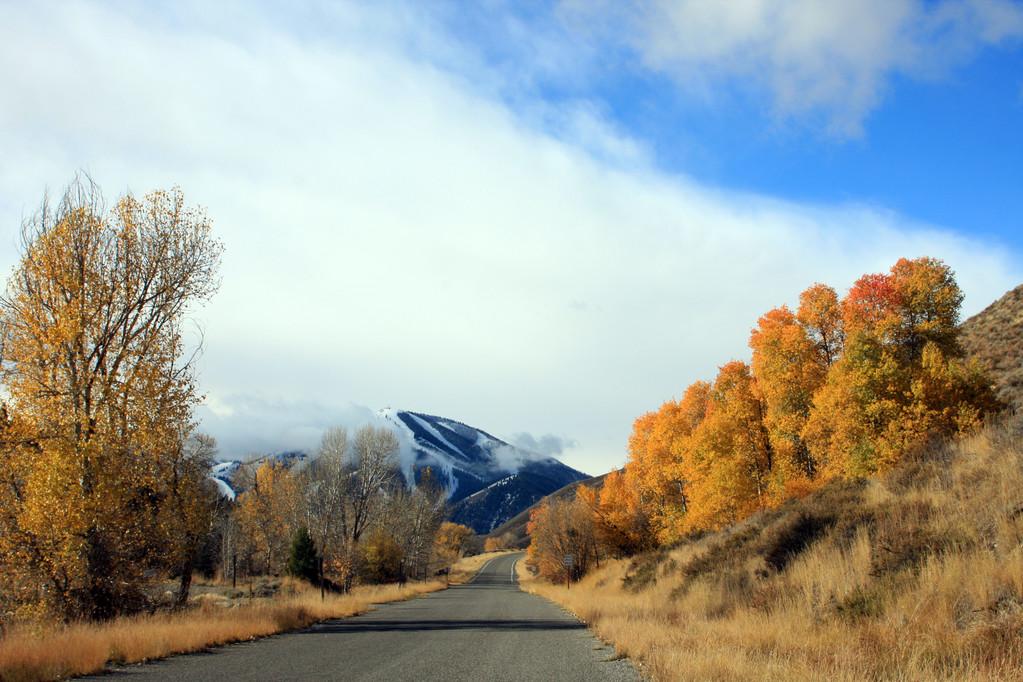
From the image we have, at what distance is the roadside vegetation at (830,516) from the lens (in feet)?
33.0

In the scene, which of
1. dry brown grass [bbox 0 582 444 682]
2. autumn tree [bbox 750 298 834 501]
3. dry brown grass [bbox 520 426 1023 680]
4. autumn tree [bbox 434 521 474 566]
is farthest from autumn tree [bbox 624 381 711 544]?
autumn tree [bbox 434 521 474 566]

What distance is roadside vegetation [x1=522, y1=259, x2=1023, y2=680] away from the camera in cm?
1006

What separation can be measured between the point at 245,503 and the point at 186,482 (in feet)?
157

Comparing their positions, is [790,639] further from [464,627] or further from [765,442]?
[765,442]

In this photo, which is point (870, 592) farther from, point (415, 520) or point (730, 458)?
point (415, 520)

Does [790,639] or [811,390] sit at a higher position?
[811,390]

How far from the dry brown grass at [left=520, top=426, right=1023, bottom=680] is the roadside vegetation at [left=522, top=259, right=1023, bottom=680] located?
0.06m

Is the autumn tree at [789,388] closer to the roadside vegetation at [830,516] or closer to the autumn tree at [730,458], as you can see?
the roadside vegetation at [830,516]

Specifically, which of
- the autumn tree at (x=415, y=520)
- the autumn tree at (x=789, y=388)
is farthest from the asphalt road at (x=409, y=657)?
the autumn tree at (x=415, y=520)

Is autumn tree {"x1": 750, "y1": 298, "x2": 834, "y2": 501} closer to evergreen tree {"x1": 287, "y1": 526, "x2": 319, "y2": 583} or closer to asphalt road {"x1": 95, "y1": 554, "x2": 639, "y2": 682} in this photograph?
asphalt road {"x1": 95, "y1": 554, "x2": 639, "y2": 682}

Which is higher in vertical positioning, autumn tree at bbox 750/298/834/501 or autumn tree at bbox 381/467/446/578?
autumn tree at bbox 750/298/834/501

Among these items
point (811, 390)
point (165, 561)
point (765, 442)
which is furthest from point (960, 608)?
point (765, 442)

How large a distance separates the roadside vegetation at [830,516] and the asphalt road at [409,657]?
124 centimetres

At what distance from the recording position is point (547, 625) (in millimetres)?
21922
